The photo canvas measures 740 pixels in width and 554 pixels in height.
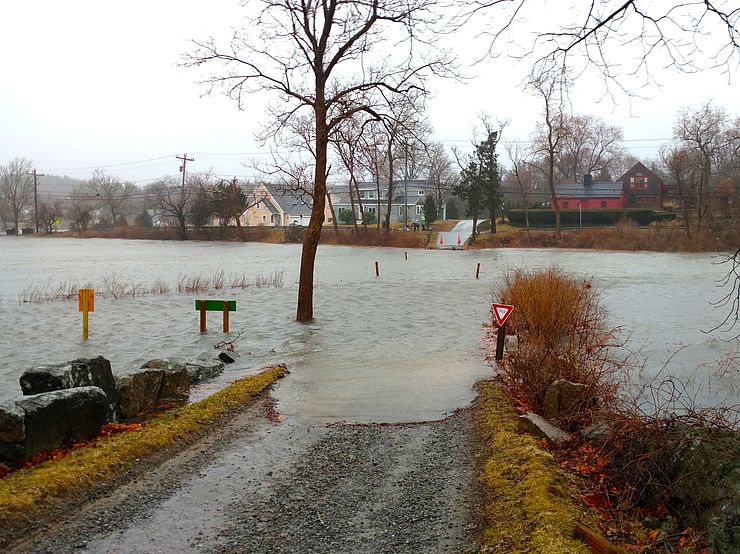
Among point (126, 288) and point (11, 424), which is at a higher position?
point (11, 424)

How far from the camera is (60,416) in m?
6.73

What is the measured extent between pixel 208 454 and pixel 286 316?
14.0 meters

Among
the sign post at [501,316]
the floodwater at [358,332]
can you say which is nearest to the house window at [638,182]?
the floodwater at [358,332]

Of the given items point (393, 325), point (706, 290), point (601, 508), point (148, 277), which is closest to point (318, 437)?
point (601, 508)

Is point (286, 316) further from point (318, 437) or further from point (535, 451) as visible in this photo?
point (535, 451)

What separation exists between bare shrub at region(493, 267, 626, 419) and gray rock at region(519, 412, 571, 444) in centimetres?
39

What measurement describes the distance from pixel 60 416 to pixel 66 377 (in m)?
1.23

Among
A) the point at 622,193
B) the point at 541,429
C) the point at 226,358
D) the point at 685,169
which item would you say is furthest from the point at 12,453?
Result: the point at 622,193

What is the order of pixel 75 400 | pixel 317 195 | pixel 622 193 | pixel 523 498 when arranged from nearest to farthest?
pixel 523 498 → pixel 75 400 → pixel 317 195 → pixel 622 193

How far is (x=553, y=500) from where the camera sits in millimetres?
5168

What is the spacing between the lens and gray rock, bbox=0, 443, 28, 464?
607 cm

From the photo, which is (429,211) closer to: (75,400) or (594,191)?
(594,191)

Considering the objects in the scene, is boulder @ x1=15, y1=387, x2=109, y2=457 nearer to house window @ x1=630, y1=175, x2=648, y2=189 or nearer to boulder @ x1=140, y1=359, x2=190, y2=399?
boulder @ x1=140, y1=359, x2=190, y2=399

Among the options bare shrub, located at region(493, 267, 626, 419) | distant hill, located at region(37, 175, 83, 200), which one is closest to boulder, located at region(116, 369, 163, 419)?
bare shrub, located at region(493, 267, 626, 419)
